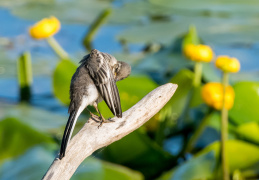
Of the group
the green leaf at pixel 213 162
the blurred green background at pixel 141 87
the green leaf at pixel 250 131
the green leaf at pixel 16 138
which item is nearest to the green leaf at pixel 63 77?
the blurred green background at pixel 141 87

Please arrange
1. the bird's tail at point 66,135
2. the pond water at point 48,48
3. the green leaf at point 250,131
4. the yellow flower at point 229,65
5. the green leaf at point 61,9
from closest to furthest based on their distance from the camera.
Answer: the bird's tail at point 66,135 → the yellow flower at point 229,65 → the green leaf at point 250,131 → the pond water at point 48,48 → the green leaf at point 61,9

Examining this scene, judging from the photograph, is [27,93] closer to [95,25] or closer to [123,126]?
[95,25]

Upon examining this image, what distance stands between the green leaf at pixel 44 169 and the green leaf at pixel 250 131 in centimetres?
50

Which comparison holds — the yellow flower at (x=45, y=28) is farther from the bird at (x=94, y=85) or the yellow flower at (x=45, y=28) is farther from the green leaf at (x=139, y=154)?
the bird at (x=94, y=85)

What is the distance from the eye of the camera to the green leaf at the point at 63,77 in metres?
2.46

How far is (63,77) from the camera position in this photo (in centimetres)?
248

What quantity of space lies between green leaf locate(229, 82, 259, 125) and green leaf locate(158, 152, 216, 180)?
412 mm

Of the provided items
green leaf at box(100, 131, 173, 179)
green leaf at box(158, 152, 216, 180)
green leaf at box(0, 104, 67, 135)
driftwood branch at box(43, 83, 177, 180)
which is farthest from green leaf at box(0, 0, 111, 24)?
driftwood branch at box(43, 83, 177, 180)

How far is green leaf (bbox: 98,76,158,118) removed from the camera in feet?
6.89

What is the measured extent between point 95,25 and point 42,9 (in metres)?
1.05

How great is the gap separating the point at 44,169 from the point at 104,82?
0.77 m

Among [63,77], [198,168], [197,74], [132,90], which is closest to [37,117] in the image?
[63,77]

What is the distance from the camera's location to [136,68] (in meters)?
2.92

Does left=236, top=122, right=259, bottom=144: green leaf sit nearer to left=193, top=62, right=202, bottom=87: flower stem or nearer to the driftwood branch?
left=193, top=62, right=202, bottom=87: flower stem
